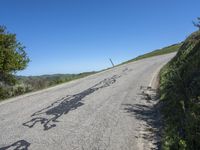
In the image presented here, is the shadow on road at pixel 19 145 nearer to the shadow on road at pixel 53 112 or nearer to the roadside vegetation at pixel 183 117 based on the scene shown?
the shadow on road at pixel 53 112

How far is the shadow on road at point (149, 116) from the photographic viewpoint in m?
7.76

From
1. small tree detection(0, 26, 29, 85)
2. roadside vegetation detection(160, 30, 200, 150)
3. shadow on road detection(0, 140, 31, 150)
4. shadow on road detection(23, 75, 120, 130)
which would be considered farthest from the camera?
small tree detection(0, 26, 29, 85)

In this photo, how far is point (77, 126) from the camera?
8.92m

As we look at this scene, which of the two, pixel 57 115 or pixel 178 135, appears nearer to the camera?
pixel 178 135

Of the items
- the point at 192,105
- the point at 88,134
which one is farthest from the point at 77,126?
the point at 192,105

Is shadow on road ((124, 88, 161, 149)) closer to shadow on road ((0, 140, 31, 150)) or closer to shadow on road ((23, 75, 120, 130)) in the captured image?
shadow on road ((23, 75, 120, 130))

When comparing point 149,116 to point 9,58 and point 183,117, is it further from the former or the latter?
point 9,58

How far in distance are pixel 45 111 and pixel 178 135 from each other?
5.95 m

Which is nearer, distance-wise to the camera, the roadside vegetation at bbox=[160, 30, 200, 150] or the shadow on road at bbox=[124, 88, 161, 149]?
the roadside vegetation at bbox=[160, 30, 200, 150]

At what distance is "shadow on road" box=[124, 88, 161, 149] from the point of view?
25.4 feet

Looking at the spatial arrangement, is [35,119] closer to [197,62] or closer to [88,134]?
[88,134]

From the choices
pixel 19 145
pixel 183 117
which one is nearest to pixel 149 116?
pixel 183 117

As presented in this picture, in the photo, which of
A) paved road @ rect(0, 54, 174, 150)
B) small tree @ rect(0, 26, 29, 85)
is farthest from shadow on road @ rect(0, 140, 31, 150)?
small tree @ rect(0, 26, 29, 85)

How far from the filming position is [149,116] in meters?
10.1
